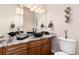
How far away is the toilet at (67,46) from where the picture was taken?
2.77m

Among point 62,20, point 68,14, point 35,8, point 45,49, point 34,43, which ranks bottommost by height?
point 45,49

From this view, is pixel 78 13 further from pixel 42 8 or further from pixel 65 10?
pixel 42 8

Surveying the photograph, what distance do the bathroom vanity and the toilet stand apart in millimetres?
439

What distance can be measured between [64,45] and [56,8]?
3.08 feet

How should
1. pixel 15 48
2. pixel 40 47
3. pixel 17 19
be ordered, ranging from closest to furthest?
pixel 15 48, pixel 17 19, pixel 40 47

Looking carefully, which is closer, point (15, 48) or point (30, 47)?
point (15, 48)

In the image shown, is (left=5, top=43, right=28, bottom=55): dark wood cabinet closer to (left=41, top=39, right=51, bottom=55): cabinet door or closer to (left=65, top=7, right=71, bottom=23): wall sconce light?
(left=41, top=39, right=51, bottom=55): cabinet door

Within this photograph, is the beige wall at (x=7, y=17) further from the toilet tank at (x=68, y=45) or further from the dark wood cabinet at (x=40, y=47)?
the toilet tank at (x=68, y=45)

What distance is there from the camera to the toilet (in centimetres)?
277

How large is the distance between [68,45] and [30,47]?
2.97 ft

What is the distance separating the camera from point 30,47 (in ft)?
9.46

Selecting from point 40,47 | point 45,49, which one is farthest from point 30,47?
point 45,49

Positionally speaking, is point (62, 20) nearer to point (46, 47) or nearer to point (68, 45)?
point (68, 45)
